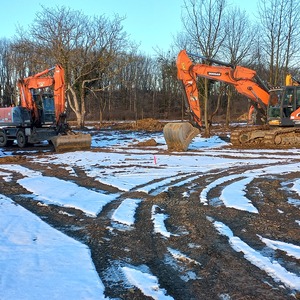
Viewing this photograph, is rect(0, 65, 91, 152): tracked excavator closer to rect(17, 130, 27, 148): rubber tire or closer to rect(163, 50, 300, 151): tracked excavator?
rect(17, 130, 27, 148): rubber tire

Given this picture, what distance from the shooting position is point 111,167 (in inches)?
502

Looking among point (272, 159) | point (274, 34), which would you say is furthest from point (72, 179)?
point (274, 34)

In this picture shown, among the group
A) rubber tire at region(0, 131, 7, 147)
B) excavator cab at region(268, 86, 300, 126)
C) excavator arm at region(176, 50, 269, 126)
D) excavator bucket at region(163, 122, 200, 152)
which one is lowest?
rubber tire at region(0, 131, 7, 147)

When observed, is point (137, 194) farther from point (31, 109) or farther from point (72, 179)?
point (31, 109)

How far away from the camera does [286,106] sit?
18.8 metres

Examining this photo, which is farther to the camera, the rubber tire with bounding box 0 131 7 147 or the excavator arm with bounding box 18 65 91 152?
the rubber tire with bounding box 0 131 7 147

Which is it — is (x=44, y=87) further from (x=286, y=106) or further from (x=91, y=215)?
(x=91, y=215)

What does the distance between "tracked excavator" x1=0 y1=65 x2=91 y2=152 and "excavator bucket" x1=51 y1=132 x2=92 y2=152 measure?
1.56 m

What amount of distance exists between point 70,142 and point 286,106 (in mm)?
10196

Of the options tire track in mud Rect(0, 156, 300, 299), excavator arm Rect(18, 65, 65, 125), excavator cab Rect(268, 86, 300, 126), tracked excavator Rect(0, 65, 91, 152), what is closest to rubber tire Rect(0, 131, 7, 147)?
tracked excavator Rect(0, 65, 91, 152)

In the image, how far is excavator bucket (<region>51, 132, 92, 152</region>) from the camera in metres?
18.6

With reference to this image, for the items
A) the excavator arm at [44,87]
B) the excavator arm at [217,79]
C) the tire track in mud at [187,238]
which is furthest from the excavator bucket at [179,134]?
the tire track in mud at [187,238]

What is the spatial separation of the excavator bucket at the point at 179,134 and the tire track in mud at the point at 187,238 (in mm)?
8326

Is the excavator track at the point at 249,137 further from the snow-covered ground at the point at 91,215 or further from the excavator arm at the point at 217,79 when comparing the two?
the snow-covered ground at the point at 91,215
